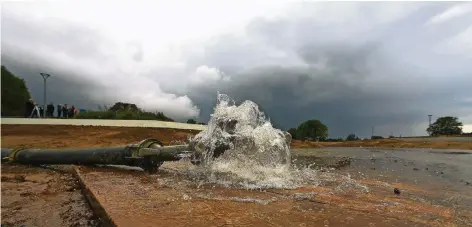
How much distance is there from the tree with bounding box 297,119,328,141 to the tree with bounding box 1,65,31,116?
42.1 m

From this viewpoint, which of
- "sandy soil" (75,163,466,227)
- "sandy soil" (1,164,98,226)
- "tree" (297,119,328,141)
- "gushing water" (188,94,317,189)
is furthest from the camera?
"tree" (297,119,328,141)

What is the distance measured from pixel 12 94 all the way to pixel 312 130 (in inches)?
1790

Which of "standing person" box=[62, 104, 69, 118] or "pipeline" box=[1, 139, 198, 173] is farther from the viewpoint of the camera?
"standing person" box=[62, 104, 69, 118]

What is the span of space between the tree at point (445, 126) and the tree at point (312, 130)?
20796 millimetres

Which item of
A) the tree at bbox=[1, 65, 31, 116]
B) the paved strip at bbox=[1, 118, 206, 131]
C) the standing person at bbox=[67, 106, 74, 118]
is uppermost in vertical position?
the tree at bbox=[1, 65, 31, 116]

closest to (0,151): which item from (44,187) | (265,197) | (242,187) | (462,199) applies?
(44,187)

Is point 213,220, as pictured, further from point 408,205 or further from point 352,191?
point 352,191

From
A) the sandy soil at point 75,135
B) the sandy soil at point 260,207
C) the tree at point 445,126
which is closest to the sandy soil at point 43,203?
the sandy soil at point 260,207

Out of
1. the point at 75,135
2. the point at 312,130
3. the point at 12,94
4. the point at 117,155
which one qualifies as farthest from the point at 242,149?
the point at 312,130

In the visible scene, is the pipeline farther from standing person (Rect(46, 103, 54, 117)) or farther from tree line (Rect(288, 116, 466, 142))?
tree line (Rect(288, 116, 466, 142))

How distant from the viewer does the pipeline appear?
570cm

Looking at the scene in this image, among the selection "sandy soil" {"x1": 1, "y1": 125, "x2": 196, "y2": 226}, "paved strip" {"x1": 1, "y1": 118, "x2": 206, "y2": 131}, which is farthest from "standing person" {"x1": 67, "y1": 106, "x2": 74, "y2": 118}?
"sandy soil" {"x1": 1, "y1": 125, "x2": 196, "y2": 226}

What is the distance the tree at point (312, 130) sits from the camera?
57812 millimetres

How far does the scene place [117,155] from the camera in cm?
629
